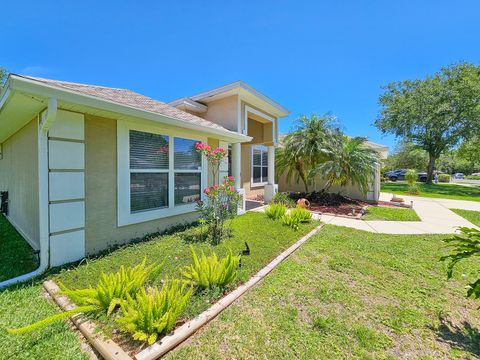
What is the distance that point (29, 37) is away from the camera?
7941 mm

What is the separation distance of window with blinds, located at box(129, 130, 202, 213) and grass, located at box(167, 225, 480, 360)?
3.45 meters

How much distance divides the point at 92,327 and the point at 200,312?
122cm

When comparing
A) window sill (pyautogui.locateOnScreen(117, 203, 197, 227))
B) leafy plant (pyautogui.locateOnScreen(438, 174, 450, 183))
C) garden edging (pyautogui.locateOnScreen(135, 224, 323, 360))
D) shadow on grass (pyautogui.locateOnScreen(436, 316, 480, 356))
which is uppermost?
leafy plant (pyautogui.locateOnScreen(438, 174, 450, 183))

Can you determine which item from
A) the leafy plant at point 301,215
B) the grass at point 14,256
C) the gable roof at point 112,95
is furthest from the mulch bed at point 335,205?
the grass at point 14,256

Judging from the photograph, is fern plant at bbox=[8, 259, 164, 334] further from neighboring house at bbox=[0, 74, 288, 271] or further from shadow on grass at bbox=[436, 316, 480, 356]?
shadow on grass at bbox=[436, 316, 480, 356]

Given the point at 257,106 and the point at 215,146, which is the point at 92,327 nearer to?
the point at 215,146

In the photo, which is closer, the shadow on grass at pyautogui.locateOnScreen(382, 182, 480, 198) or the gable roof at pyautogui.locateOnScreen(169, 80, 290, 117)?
the gable roof at pyautogui.locateOnScreen(169, 80, 290, 117)

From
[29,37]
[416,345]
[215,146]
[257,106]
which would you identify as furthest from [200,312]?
[29,37]

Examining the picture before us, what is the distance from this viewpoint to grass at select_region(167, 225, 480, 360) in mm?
2199

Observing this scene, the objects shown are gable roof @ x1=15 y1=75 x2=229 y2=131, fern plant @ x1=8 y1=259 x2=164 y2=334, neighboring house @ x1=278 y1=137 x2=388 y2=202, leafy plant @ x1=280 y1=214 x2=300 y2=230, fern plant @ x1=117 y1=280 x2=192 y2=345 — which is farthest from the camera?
neighboring house @ x1=278 y1=137 x2=388 y2=202

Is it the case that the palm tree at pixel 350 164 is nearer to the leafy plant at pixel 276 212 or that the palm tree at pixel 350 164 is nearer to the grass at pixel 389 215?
the grass at pixel 389 215

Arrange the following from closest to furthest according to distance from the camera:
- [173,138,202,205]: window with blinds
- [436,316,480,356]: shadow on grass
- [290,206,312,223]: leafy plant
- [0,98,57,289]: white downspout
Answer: [436,316,480,356]: shadow on grass, [0,98,57,289]: white downspout, [173,138,202,205]: window with blinds, [290,206,312,223]: leafy plant

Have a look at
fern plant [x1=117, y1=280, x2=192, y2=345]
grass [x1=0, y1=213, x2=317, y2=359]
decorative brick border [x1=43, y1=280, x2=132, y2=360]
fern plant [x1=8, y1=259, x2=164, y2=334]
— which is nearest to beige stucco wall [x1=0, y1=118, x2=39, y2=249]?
grass [x1=0, y1=213, x2=317, y2=359]

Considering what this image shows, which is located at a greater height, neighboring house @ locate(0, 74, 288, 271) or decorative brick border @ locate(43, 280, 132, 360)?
neighboring house @ locate(0, 74, 288, 271)
